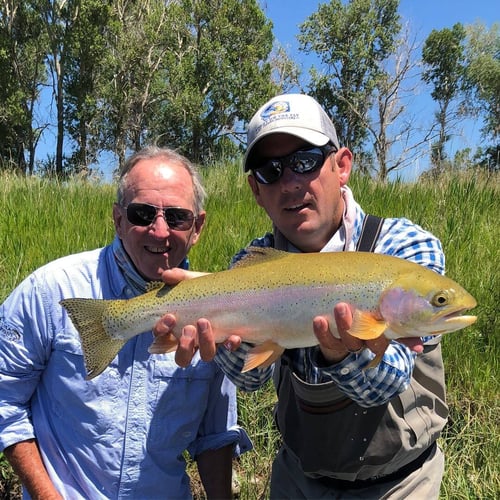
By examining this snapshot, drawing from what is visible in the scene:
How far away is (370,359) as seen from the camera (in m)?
2.06

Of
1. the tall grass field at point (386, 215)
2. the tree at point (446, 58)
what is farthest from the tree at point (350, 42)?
the tall grass field at point (386, 215)

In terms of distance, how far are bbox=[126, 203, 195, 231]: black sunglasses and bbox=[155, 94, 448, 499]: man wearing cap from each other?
42cm

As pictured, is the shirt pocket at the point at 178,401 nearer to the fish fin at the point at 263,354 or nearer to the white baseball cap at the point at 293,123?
the fish fin at the point at 263,354

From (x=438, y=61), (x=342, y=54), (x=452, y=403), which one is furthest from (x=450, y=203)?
(x=438, y=61)

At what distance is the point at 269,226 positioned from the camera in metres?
5.66

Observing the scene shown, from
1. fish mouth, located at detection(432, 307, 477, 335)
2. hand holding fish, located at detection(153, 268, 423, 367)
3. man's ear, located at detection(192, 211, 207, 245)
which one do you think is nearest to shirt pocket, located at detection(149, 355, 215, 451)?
hand holding fish, located at detection(153, 268, 423, 367)

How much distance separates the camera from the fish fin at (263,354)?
84.2 inches

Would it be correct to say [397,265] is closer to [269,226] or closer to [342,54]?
[269,226]

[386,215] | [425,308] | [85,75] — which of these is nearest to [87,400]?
[425,308]

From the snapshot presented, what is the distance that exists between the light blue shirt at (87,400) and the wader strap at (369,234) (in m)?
1.06

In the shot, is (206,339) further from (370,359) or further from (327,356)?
(370,359)

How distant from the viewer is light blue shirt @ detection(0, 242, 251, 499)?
8.39 feet

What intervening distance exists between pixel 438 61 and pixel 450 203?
34674 mm

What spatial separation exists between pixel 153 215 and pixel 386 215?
359 cm
